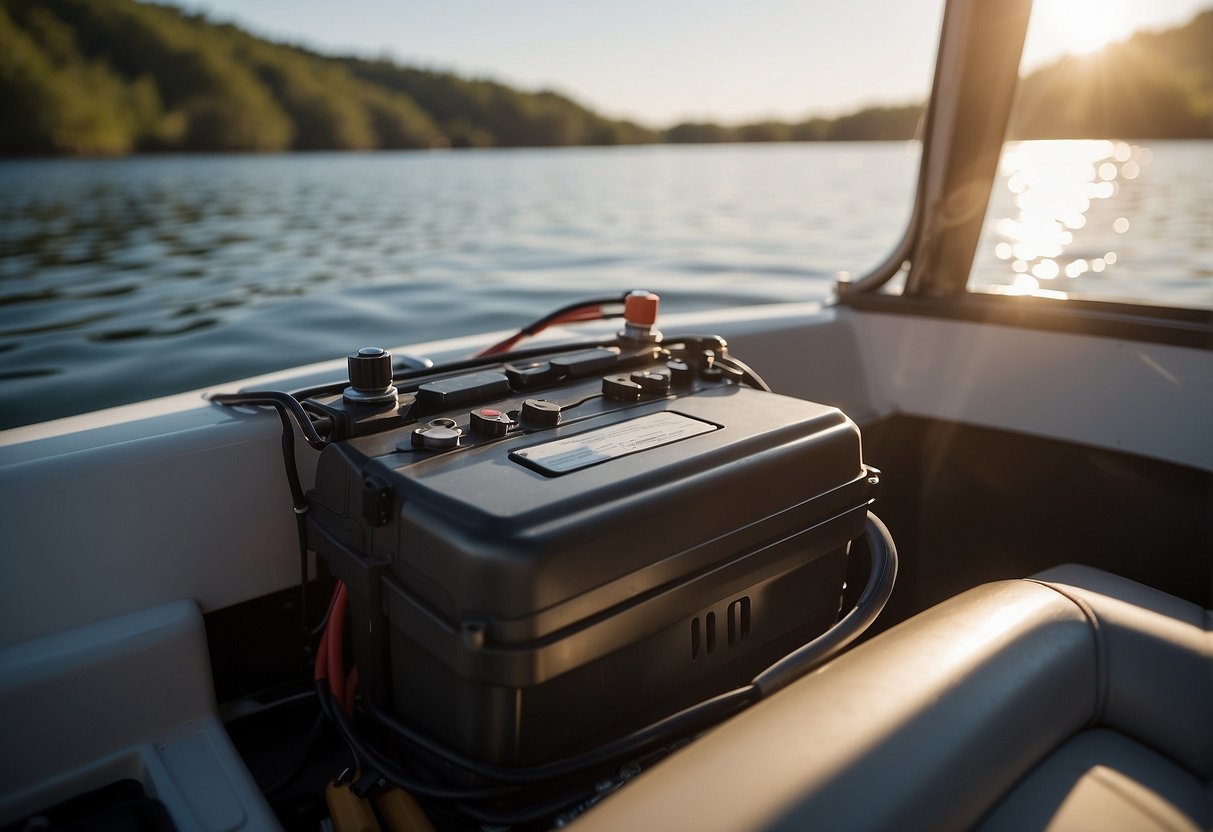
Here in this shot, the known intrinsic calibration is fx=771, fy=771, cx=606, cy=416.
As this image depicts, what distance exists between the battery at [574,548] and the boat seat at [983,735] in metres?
0.17

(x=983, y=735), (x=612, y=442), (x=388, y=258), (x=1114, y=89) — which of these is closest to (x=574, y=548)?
(x=612, y=442)

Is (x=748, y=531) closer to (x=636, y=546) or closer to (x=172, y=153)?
(x=636, y=546)

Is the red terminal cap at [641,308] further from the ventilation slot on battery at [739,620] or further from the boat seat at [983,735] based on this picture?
the boat seat at [983,735]

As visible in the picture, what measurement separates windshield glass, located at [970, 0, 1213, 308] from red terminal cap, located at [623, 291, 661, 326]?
3.72 ft

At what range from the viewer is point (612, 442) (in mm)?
949

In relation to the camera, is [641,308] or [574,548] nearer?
[574,548]

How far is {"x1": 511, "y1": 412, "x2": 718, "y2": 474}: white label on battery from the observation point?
0.88 metres

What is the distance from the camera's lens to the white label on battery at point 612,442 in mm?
885

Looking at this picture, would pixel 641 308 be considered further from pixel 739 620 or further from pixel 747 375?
pixel 739 620

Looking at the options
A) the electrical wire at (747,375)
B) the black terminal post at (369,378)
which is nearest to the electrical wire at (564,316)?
the electrical wire at (747,375)

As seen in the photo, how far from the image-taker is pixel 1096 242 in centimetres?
539

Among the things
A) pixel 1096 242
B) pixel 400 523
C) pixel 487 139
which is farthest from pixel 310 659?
pixel 487 139

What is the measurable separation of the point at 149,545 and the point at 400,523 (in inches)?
18.9

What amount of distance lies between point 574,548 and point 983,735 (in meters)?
0.44
